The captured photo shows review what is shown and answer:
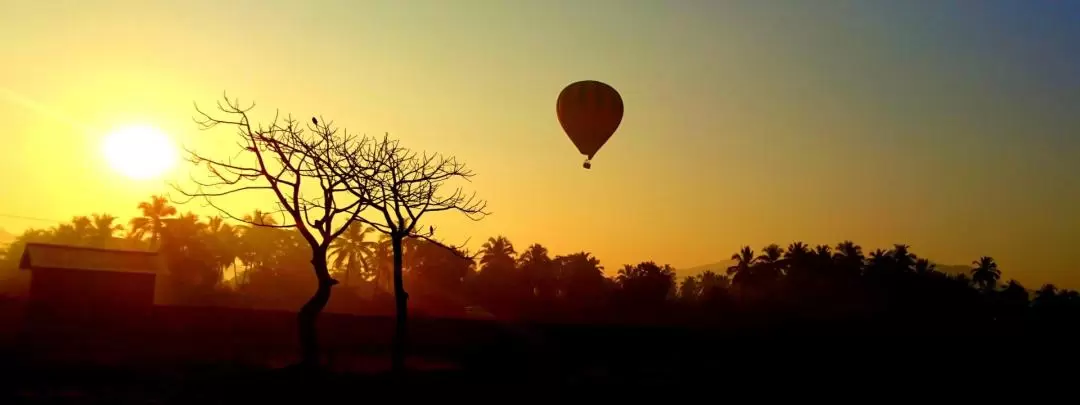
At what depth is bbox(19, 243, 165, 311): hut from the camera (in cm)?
3069

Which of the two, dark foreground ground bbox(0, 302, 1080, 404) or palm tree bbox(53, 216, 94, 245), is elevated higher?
palm tree bbox(53, 216, 94, 245)

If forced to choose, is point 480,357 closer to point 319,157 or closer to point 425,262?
point 319,157

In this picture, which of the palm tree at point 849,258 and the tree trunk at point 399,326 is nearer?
the tree trunk at point 399,326

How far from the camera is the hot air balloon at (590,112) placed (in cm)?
2639

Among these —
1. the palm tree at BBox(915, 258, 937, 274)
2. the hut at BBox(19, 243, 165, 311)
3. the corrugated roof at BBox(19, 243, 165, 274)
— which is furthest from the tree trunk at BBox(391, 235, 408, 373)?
the palm tree at BBox(915, 258, 937, 274)

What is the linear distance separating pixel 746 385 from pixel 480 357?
6.89 m

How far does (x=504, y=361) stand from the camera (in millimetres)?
21484

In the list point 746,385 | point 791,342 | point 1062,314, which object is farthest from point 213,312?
point 1062,314

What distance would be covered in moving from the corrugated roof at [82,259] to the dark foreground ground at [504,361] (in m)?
3.92

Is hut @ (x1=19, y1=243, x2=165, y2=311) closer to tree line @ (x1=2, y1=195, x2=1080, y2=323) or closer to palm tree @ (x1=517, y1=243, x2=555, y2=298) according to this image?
tree line @ (x1=2, y1=195, x2=1080, y2=323)

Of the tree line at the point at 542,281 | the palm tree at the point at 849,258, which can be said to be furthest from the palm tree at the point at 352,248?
the palm tree at the point at 849,258

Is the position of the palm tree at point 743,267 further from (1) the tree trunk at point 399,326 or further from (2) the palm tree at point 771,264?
(1) the tree trunk at point 399,326

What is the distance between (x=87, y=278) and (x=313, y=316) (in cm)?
1785

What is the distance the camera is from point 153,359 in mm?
20859
